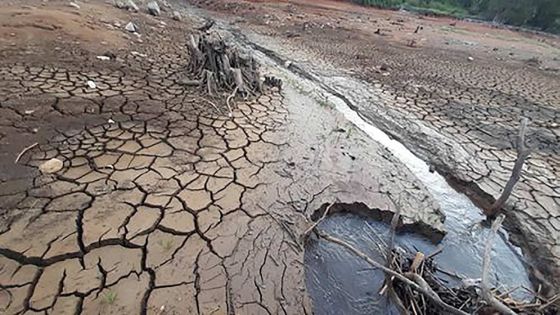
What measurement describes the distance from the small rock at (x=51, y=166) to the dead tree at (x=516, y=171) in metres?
4.55

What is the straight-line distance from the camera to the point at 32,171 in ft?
9.97

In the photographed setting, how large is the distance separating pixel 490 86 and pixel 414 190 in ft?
18.1

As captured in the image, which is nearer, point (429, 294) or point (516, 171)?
point (429, 294)

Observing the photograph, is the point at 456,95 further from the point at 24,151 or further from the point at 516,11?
the point at 516,11

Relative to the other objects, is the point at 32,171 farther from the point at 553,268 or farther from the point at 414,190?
the point at 553,268

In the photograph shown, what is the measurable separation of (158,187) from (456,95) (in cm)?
637

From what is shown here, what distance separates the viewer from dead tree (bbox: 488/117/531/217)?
128 inches

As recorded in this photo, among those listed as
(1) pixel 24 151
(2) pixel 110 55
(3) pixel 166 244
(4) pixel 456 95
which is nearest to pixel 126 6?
(2) pixel 110 55

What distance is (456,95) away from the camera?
22.4ft

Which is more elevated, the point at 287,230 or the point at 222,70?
the point at 222,70

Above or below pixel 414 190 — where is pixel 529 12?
above

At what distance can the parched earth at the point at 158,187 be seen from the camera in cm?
224

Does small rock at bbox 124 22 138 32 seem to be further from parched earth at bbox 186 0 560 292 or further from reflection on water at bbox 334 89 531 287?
reflection on water at bbox 334 89 531 287

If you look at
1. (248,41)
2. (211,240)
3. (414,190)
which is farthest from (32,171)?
(248,41)
